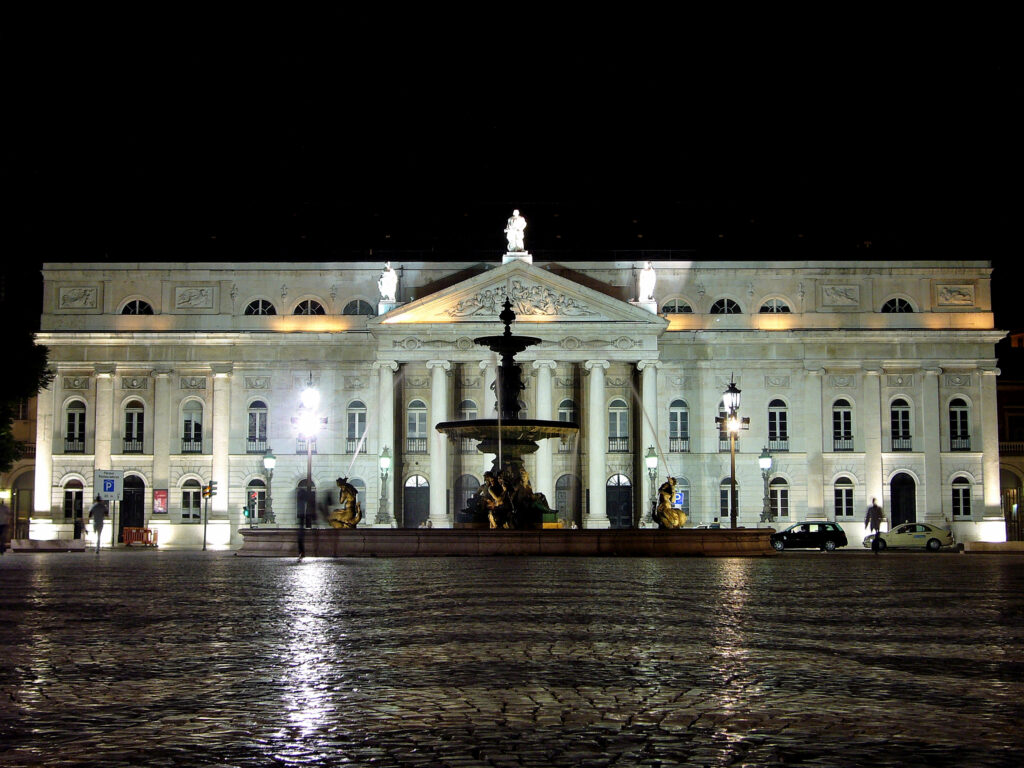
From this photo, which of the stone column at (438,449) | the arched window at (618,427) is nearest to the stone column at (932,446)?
the arched window at (618,427)

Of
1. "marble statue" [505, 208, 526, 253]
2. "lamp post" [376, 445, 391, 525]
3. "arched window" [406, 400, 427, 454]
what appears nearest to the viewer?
"lamp post" [376, 445, 391, 525]

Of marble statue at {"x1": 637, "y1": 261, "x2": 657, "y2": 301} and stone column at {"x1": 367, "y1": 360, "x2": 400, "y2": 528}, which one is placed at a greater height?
marble statue at {"x1": 637, "y1": 261, "x2": 657, "y2": 301}

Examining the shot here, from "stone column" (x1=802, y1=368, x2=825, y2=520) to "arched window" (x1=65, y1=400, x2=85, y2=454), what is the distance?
31567mm

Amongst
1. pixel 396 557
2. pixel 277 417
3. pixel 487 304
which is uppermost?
pixel 487 304

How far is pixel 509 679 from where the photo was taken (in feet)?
25.9

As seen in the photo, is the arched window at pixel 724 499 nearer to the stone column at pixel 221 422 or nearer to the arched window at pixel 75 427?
the stone column at pixel 221 422

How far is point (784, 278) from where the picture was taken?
59.8 meters

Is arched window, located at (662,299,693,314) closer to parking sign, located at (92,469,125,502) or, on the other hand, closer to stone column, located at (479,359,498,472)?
stone column, located at (479,359,498,472)

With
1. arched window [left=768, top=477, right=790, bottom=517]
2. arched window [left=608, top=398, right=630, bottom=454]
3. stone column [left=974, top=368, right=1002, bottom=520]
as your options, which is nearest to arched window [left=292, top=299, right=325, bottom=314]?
arched window [left=608, top=398, right=630, bottom=454]

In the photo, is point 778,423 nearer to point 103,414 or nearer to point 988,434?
point 988,434

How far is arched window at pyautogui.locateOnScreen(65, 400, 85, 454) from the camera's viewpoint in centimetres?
5903

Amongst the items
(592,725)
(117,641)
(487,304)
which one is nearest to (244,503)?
(487,304)

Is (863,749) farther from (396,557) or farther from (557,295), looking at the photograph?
(557,295)

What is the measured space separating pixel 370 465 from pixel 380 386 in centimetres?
392
